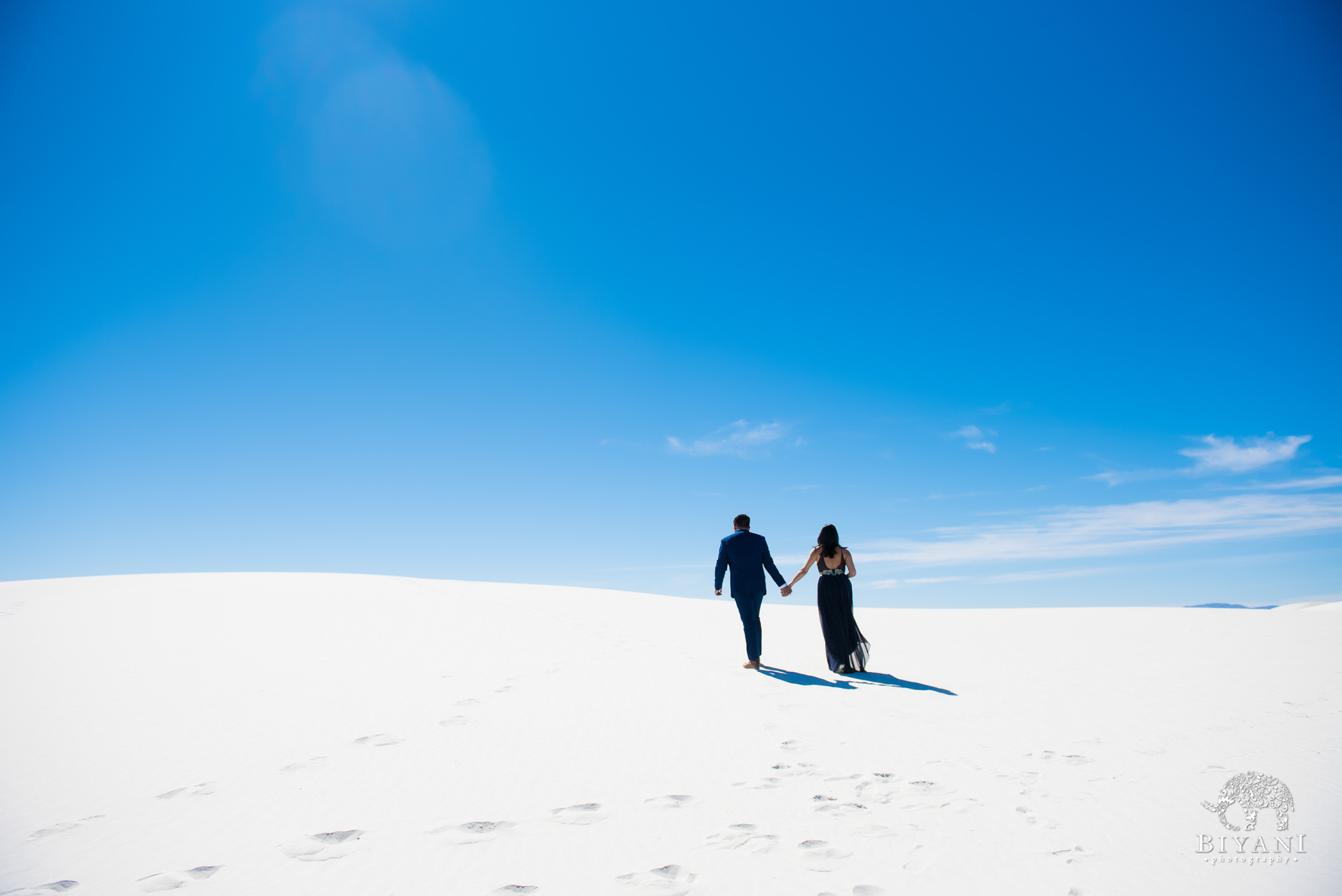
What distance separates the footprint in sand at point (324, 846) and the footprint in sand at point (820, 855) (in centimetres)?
243

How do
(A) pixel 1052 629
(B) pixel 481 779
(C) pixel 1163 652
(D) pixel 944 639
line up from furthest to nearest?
(A) pixel 1052 629
(D) pixel 944 639
(C) pixel 1163 652
(B) pixel 481 779

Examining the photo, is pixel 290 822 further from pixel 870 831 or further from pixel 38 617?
pixel 38 617

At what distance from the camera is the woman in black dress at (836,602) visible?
7.48m

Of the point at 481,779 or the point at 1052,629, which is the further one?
the point at 1052,629

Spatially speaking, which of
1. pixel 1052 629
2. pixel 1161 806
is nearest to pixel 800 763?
pixel 1161 806

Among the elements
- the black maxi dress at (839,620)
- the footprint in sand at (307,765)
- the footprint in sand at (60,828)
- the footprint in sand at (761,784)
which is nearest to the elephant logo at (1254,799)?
the footprint in sand at (761,784)

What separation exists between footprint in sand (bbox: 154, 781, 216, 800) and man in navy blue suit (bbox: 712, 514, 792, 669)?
5146 mm

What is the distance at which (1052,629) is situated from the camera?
11.1m

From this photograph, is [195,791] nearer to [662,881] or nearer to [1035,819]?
[662,881]

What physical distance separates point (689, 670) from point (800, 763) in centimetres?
305

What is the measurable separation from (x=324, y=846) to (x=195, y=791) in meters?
1.56

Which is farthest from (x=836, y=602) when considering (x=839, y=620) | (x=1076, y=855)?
(x=1076, y=855)

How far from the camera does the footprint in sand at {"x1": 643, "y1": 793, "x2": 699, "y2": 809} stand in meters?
3.71

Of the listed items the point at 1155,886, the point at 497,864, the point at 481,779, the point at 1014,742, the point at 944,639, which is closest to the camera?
the point at 1155,886
